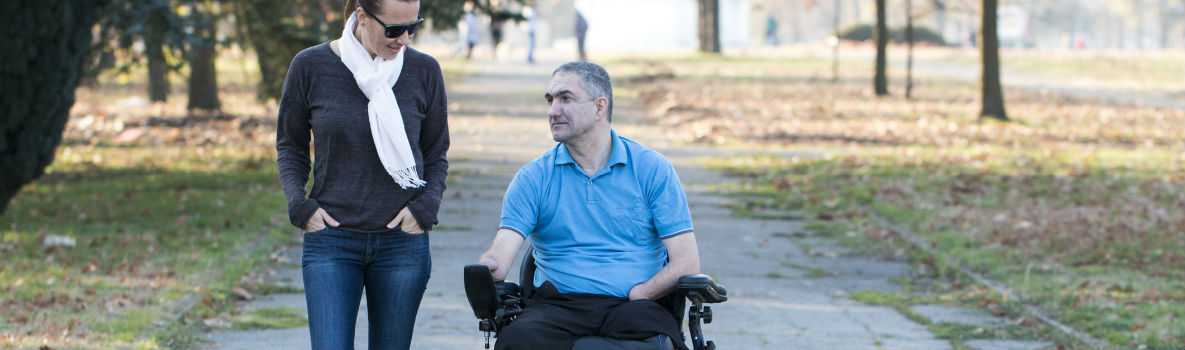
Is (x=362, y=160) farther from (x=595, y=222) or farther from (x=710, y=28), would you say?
(x=710, y=28)

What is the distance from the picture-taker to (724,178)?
17.0 meters

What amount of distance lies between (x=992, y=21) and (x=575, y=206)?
19.3 m

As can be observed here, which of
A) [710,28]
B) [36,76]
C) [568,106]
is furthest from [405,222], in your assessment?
[710,28]

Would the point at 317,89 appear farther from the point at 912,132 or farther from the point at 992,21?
the point at 992,21

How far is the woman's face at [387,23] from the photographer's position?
4906 mm

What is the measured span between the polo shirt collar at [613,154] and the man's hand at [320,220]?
838mm

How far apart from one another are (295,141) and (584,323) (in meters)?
1.05

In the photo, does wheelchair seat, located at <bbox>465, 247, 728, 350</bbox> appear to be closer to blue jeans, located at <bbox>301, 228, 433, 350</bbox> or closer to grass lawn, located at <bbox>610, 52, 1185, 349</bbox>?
blue jeans, located at <bbox>301, 228, 433, 350</bbox>

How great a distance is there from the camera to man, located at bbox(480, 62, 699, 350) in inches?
213

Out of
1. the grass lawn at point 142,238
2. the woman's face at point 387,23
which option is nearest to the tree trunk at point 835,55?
the grass lawn at point 142,238

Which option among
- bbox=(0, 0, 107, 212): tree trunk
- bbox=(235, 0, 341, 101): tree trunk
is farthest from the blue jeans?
bbox=(235, 0, 341, 101): tree trunk

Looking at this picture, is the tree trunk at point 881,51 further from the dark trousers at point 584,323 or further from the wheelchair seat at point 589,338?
the dark trousers at point 584,323

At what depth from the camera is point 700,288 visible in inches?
211

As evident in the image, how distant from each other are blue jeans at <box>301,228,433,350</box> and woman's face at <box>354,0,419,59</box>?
1.71 ft
